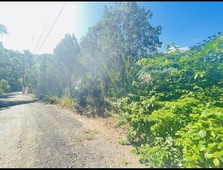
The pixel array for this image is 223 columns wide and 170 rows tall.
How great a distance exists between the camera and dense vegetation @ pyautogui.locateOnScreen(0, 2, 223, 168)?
2.68 m

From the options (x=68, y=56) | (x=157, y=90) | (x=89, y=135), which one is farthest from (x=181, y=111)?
(x=68, y=56)

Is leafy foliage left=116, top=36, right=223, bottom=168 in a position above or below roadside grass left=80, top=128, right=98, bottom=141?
above

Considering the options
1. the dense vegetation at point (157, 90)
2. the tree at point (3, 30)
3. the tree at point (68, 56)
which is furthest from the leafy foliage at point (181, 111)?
the tree at point (3, 30)

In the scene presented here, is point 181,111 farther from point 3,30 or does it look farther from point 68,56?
point 3,30

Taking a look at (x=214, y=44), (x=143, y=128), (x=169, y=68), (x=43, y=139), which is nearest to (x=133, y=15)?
(x=169, y=68)

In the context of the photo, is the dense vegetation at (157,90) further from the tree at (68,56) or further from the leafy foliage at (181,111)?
the tree at (68,56)

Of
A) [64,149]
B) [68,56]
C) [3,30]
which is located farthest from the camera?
[3,30]

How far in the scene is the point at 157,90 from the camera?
4715 millimetres

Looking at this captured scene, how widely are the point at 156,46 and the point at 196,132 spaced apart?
6.07 m

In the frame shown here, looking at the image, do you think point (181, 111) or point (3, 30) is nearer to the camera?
point (181, 111)

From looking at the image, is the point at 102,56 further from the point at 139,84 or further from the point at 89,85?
the point at 139,84

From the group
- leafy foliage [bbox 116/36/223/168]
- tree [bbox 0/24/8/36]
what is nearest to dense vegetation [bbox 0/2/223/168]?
leafy foliage [bbox 116/36/223/168]

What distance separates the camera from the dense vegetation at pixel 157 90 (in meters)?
2.68

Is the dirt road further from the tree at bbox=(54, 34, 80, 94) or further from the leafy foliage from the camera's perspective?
the tree at bbox=(54, 34, 80, 94)
